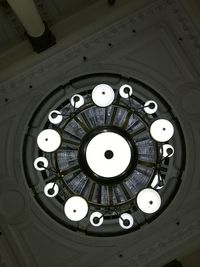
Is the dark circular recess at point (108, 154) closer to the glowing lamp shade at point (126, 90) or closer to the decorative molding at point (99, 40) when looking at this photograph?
the glowing lamp shade at point (126, 90)

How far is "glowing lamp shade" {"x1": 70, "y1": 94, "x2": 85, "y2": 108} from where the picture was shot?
471 centimetres

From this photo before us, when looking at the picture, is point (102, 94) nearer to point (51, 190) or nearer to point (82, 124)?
point (82, 124)

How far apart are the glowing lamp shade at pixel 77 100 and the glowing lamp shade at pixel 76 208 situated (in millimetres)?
1184

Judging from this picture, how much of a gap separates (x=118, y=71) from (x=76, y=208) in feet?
8.71

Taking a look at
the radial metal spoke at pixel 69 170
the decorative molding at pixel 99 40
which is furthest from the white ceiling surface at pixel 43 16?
the radial metal spoke at pixel 69 170

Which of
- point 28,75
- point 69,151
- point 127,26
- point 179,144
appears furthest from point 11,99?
point 179,144

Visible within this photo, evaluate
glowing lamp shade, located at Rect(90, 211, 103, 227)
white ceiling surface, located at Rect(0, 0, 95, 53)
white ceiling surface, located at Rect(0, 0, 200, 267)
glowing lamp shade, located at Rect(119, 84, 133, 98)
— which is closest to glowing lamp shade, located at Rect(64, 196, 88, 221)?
glowing lamp shade, located at Rect(90, 211, 103, 227)

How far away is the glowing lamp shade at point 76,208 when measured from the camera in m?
4.20

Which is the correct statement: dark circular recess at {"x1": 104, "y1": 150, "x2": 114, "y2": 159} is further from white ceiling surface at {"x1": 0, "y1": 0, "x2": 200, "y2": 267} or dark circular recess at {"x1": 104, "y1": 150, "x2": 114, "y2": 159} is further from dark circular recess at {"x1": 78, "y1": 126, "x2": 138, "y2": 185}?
white ceiling surface at {"x1": 0, "y1": 0, "x2": 200, "y2": 267}

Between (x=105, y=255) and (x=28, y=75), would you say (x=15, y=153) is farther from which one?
(x=105, y=255)

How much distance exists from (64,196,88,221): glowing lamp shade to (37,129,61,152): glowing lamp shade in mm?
621

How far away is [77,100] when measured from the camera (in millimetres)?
4738

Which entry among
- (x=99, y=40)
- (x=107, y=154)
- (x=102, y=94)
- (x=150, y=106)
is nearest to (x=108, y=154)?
(x=107, y=154)

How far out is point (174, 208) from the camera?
6.00m
